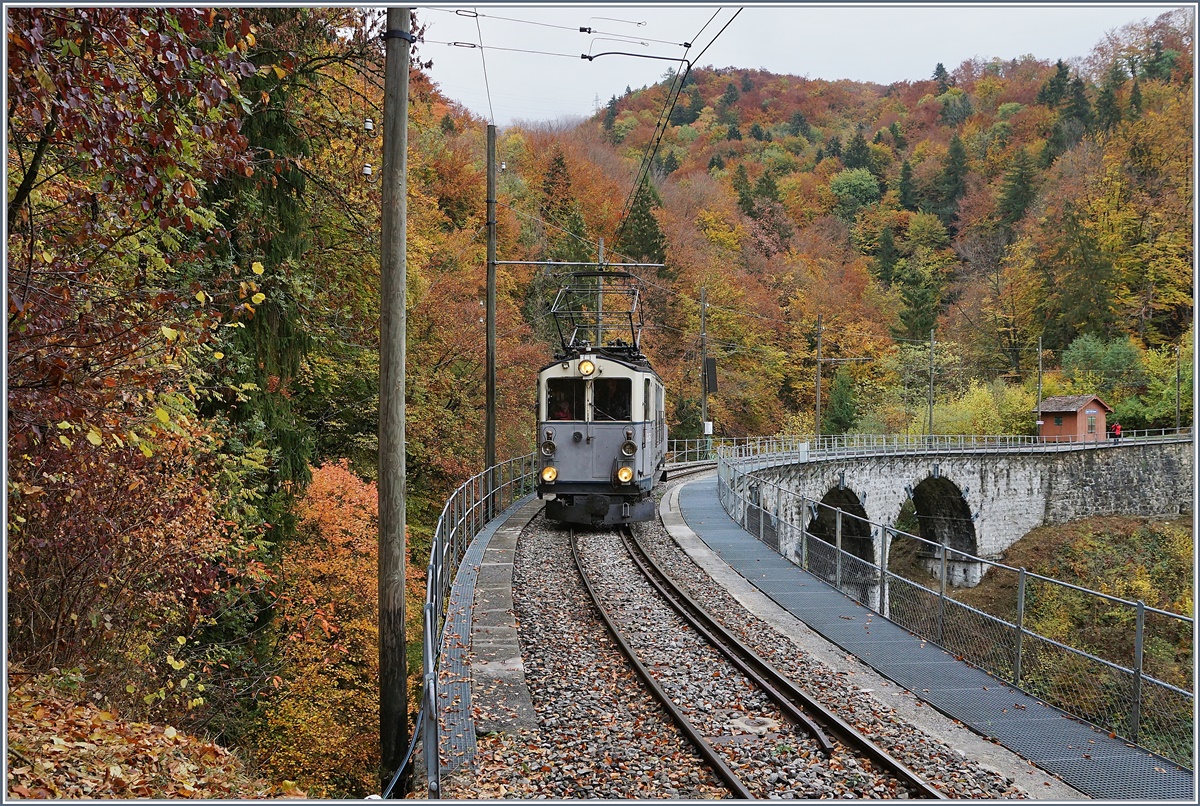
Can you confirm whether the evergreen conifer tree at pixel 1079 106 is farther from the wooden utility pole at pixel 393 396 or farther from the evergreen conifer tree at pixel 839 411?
the wooden utility pole at pixel 393 396

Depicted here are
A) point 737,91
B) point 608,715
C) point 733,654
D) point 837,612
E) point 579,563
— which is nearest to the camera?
point 608,715

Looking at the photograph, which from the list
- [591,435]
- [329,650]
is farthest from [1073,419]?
[329,650]

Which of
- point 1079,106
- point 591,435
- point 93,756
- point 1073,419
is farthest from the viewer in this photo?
point 1079,106

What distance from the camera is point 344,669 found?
1616cm

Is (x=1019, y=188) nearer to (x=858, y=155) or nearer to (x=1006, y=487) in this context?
(x=858, y=155)

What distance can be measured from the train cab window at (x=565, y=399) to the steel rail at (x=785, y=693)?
4.98 metres

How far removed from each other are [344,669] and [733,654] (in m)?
9.34

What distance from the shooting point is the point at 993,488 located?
46.3 metres

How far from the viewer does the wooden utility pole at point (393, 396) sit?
7199 millimetres

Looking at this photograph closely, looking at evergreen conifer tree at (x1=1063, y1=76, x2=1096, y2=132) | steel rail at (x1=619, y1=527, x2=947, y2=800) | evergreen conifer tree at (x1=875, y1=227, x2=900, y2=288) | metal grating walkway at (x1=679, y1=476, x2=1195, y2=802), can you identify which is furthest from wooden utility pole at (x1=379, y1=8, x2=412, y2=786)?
evergreen conifer tree at (x1=1063, y1=76, x2=1096, y2=132)

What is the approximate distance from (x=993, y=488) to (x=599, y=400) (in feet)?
119

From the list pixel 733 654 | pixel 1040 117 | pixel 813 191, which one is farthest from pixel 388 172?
pixel 1040 117

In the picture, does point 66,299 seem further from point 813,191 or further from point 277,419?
point 813,191

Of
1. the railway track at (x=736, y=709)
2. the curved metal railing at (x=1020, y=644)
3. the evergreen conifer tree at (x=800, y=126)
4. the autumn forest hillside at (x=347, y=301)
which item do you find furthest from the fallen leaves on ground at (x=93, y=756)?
the evergreen conifer tree at (x=800, y=126)
